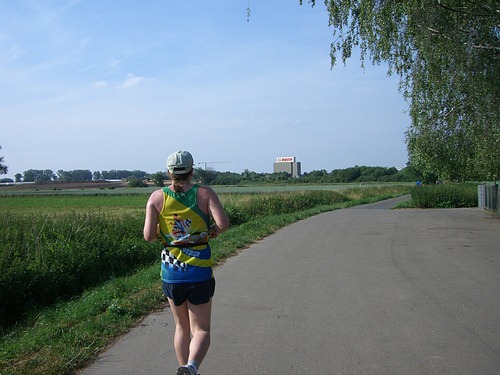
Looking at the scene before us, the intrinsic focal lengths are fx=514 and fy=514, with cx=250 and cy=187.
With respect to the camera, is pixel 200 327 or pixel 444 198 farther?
pixel 444 198

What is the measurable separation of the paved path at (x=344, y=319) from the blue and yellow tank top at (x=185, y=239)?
123 cm

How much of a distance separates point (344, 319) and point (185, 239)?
3248mm

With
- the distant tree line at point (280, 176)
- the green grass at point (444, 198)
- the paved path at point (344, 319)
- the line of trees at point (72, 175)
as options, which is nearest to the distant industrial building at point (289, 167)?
the distant tree line at point (280, 176)

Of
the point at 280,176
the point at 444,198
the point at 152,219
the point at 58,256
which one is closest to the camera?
the point at 152,219

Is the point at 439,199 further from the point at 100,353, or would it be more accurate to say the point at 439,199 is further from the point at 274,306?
the point at 100,353

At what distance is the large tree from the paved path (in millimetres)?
4623

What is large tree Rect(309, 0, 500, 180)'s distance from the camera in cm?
1346

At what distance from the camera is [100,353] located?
528cm

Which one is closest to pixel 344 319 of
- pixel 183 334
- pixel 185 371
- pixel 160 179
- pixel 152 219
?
pixel 183 334

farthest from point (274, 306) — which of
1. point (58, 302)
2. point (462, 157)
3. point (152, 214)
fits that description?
point (462, 157)

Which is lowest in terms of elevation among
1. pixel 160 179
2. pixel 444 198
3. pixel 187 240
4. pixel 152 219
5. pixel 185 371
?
pixel 444 198

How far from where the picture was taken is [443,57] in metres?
14.4

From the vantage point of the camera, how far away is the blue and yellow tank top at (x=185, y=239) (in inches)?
155

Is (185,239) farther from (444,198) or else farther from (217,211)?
(444,198)
